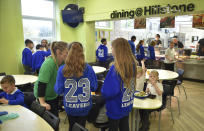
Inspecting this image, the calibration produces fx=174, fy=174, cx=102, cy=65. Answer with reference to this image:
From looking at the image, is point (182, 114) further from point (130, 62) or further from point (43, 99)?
point (43, 99)

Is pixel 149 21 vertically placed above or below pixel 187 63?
above

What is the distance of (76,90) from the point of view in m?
1.89

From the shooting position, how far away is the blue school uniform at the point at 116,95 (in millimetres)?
1886

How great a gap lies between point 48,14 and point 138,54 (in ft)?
12.7

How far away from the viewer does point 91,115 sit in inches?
93.8

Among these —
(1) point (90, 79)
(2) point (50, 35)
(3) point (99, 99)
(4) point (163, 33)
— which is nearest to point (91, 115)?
(3) point (99, 99)

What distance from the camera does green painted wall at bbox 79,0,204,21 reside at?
4615 mm

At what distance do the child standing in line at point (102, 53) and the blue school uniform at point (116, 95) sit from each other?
193 inches

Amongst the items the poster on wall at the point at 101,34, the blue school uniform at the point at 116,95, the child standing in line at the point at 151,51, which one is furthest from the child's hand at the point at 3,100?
the poster on wall at the point at 101,34

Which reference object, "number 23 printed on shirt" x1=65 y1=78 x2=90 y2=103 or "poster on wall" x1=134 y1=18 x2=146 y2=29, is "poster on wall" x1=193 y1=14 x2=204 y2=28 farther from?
"number 23 printed on shirt" x1=65 y1=78 x2=90 y2=103

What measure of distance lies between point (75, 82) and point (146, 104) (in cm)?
110

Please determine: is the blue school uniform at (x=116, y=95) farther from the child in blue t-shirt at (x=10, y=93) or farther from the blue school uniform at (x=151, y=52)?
the blue school uniform at (x=151, y=52)

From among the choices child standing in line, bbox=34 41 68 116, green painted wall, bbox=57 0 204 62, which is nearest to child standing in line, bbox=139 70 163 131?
child standing in line, bbox=34 41 68 116

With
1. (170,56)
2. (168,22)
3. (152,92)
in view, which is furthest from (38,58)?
(168,22)
